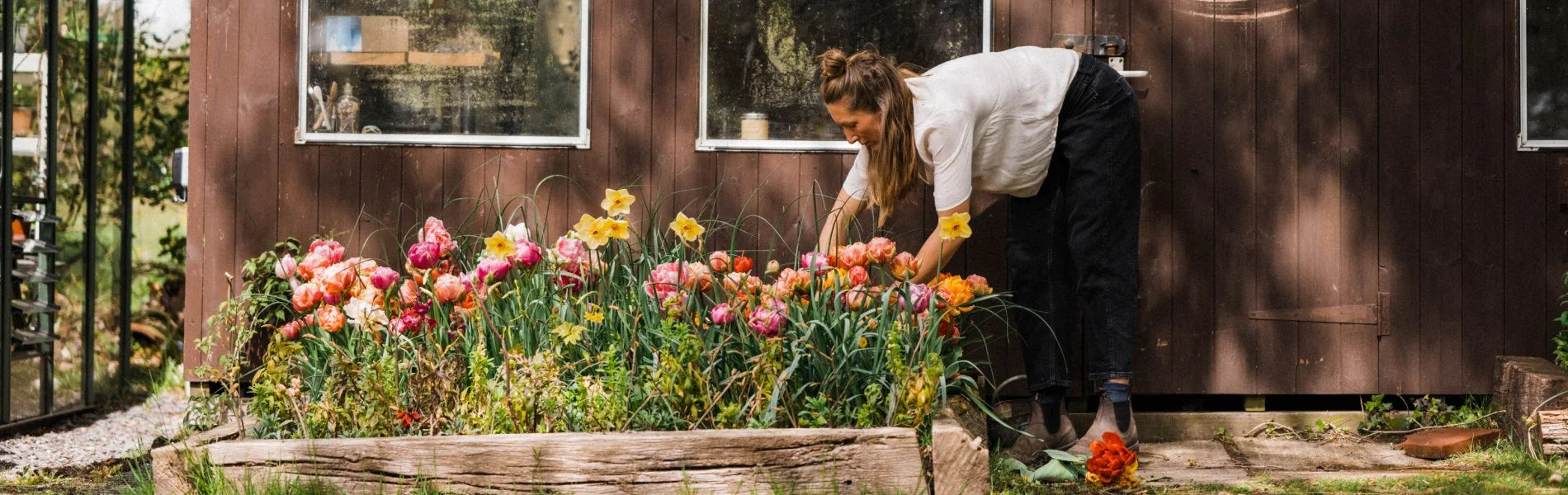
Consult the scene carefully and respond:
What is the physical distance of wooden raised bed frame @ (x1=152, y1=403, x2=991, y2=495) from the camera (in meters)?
2.30

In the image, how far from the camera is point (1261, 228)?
3619 millimetres

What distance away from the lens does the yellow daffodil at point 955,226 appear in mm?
2518

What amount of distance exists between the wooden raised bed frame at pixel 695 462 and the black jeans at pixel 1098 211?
33.6 inches

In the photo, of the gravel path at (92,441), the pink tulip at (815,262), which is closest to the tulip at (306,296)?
the gravel path at (92,441)

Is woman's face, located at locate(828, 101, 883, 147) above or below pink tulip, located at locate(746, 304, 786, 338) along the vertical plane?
above

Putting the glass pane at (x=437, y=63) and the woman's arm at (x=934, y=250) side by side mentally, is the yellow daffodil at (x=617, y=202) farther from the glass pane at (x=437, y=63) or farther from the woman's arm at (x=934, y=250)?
the glass pane at (x=437, y=63)

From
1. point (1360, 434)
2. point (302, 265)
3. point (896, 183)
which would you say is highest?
point (896, 183)

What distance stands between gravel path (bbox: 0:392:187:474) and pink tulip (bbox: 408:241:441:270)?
112 cm

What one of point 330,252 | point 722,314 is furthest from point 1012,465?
point 330,252

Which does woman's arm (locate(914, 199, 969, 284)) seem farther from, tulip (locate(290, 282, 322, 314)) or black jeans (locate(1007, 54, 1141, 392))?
tulip (locate(290, 282, 322, 314))

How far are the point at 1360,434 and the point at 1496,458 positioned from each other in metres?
0.52

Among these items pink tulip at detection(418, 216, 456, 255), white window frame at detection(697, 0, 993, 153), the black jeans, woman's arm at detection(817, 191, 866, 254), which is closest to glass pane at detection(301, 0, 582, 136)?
white window frame at detection(697, 0, 993, 153)

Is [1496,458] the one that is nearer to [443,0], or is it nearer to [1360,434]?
[1360,434]

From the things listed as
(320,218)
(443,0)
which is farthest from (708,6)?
(320,218)
